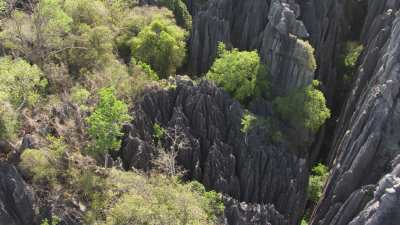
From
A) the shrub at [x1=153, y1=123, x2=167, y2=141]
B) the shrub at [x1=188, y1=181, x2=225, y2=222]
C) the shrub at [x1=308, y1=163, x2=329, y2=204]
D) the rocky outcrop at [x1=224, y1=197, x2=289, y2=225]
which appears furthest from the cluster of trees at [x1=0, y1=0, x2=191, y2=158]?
the shrub at [x1=308, y1=163, x2=329, y2=204]

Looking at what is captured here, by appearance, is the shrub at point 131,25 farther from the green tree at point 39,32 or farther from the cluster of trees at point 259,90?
the cluster of trees at point 259,90

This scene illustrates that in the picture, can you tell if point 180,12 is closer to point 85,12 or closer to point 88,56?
point 85,12

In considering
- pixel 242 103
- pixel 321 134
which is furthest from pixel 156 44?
pixel 321 134

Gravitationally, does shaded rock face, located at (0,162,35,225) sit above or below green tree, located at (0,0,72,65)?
below

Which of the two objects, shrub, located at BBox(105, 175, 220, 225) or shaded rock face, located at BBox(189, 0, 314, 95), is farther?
shaded rock face, located at BBox(189, 0, 314, 95)

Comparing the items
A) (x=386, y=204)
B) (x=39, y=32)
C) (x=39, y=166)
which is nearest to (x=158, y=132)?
(x=39, y=166)

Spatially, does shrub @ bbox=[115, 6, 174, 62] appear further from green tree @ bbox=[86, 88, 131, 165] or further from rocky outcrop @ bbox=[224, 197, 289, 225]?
rocky outcrop @ bbox=[224, 197, 289, 225]

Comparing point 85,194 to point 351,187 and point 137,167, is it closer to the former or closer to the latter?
point 137,167
